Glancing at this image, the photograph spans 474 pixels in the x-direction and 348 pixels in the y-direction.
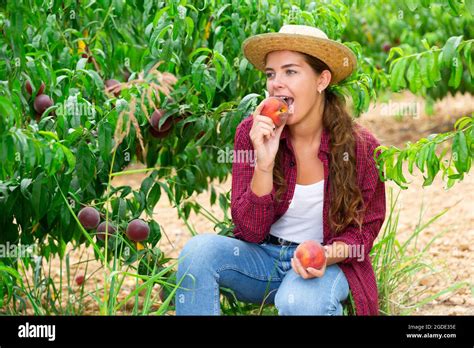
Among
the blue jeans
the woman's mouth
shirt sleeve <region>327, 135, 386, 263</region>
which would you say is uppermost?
the woman's mouth

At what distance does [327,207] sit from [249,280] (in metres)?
0.40

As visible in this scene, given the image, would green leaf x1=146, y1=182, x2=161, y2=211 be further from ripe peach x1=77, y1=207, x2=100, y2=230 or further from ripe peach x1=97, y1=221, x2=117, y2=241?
ripe peach x1=77, y1=207, x2=100, y2=230

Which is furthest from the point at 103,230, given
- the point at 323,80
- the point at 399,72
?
the point at 399,72

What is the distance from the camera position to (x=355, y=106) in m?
3.86

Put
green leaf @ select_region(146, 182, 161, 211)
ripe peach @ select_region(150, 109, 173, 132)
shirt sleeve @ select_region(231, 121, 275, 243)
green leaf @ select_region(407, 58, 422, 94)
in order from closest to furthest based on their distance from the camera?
green leaf @ select_region(407, 58, 422, 94)
shirt sleeve @ select_region(231, 121, 275, 243)
ripe peach @ select_region(150, 109, 173, 132)
green leaf @ select_region(146, 182, 161, 211)

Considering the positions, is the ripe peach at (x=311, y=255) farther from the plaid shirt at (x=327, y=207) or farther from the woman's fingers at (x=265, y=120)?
the woman's fingers at (x=265, y=120)

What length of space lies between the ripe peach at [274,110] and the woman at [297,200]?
0.09ft

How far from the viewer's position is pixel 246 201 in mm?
3283

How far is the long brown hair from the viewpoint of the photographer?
3.32m

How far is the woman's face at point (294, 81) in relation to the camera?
3.38 m

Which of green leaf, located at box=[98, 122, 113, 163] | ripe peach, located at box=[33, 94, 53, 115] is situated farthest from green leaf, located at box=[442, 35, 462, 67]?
ripe peach, located at box=[33, 94, 53, 115]
